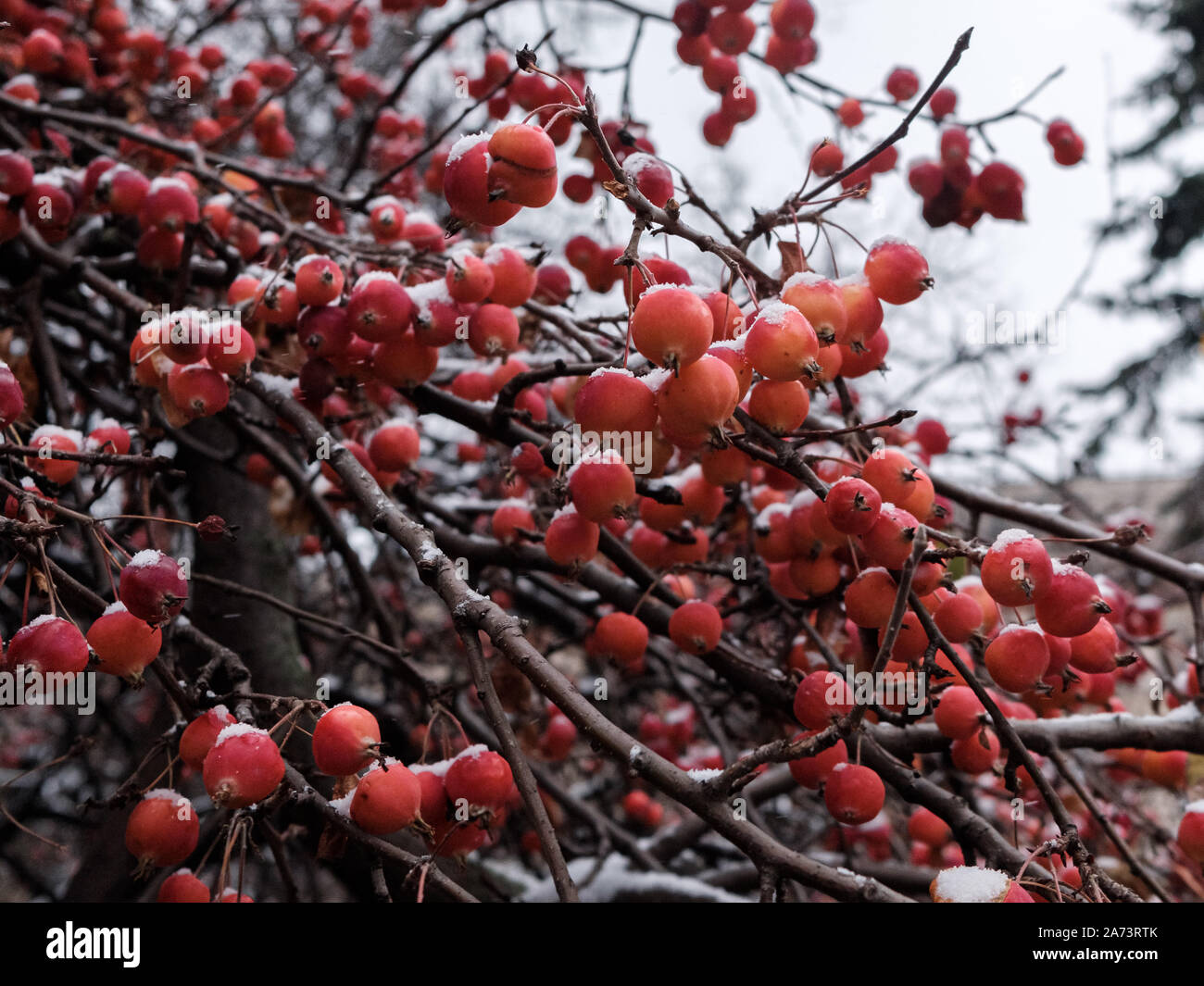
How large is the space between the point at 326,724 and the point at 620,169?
106 centimetres

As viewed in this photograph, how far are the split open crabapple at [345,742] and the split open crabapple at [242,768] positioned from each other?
7cm

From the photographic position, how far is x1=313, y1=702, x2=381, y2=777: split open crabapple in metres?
1.43

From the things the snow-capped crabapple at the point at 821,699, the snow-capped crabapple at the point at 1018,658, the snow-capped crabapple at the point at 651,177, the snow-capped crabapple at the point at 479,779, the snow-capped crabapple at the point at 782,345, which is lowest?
the snow-capped crabapple at the point at 479,779

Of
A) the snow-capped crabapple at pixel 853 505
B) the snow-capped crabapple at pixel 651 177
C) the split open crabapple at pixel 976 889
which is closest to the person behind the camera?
the split open crabapple at pixel 976 889

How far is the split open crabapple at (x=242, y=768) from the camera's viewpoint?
134 centimetres

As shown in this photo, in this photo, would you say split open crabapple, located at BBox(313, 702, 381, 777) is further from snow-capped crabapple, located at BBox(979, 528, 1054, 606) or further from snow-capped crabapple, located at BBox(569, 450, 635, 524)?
snow-capped crabapple, located at BBox(979, 528, 1054, 606)

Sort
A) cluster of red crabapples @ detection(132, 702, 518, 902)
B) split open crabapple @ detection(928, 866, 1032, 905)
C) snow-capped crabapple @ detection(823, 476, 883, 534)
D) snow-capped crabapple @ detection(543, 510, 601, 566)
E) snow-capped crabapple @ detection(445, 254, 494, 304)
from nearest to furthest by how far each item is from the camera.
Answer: split open crabapple @ detection(928, 866, 1032, 905) < cluster of red crabapples @ detection(132, 702, 518, 902) < snow-capped crabapple @ detection(823, 476, 883, 534) < snow-capped crabapple @ detection(543, 510, 601, 566) < snow-capped crabapple @ detection(445, 254, 494, 304)

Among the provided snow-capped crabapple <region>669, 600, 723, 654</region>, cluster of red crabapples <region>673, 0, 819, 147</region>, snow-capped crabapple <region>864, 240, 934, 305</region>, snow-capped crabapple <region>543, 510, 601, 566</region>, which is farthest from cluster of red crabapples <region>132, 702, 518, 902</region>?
cluster of red crabapples <region>673, 0, 819, 147</region>

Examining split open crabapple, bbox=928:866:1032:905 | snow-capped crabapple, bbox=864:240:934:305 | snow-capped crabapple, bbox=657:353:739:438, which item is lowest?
split open crabapple, bbox=928:866:1032:905

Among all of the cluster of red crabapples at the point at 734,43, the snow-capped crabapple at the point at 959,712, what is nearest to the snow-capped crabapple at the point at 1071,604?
the snow-capped crabapple at the point at 959,712

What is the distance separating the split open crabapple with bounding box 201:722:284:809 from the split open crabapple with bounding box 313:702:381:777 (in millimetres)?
72

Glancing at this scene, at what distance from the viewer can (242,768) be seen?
1359 mm

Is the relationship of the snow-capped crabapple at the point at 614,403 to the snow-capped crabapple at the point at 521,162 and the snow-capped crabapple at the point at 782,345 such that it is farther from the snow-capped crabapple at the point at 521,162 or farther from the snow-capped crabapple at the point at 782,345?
the snow-capped crabapple at the point at 521,162

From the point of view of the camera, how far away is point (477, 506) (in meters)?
3.17
